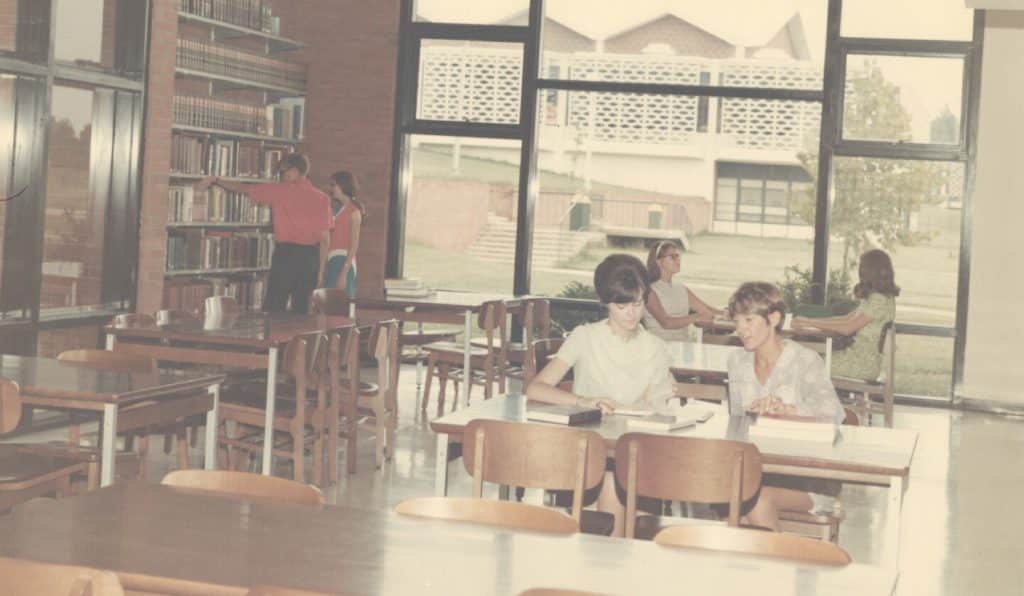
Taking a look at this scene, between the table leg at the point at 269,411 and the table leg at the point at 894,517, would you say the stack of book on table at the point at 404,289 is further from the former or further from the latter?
the table leg at the point at 894,517

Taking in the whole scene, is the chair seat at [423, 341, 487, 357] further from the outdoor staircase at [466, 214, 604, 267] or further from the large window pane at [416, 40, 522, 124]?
the large window pane at [416, 40, 522, 124]

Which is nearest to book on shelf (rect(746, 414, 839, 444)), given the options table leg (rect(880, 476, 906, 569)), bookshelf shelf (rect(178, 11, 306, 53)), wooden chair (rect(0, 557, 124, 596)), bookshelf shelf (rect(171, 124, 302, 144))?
table leg (rect(880, 476, 906, 569))

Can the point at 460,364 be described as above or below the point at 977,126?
below

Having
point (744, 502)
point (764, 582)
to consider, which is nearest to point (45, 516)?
point (764, 582)

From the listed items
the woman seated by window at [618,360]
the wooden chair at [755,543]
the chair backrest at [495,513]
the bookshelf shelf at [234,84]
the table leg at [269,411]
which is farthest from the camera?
the bookshelf shelf at [234,84]

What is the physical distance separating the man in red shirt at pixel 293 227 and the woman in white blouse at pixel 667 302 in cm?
223

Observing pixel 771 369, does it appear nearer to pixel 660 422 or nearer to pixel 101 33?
pixel 660 422

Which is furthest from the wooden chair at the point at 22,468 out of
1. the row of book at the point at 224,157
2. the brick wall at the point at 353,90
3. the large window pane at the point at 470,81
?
the large window pane at the point at 470,81

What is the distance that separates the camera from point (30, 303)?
862cm

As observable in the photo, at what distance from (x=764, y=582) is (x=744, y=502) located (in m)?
1.57

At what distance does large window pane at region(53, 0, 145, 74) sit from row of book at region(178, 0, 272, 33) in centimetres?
92

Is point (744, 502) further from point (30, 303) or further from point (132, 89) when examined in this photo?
point (132, 89)

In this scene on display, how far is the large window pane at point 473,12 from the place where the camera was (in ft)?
42.8

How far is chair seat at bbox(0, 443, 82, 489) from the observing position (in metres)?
5.12
